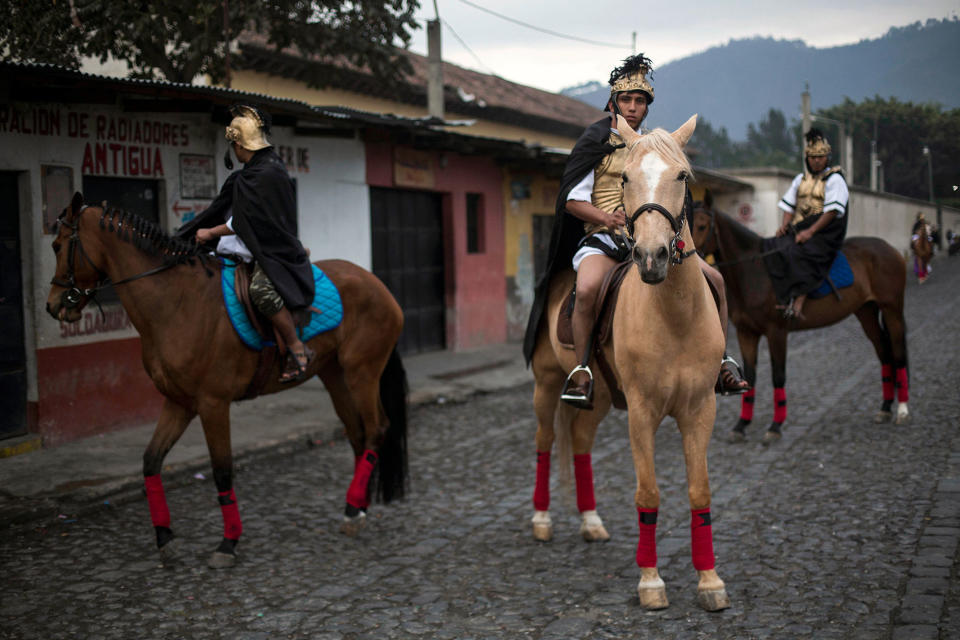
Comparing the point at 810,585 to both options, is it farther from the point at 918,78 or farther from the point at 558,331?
the point at 918,78

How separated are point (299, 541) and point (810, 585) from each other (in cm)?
317

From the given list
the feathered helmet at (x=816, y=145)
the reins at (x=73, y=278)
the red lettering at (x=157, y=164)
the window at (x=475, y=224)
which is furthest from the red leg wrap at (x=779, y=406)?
the window at (x=475, y=224)

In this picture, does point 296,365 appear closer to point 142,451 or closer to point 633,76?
point 633,76

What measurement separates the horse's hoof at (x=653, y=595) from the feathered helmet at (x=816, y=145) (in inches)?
225

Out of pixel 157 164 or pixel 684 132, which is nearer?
pixel 684 132

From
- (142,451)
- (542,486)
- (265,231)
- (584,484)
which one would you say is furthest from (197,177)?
(584,484)

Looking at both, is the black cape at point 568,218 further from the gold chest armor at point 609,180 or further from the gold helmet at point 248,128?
the gold helmet at point 248,128

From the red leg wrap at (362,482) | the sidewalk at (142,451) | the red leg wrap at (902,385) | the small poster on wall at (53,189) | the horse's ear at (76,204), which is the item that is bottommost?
the sidewalk at (142,451)

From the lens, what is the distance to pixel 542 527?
559cm

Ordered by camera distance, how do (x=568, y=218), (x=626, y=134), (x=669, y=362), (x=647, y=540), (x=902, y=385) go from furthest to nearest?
(x=902, y=385) → (x=568, y=218) → (x=647, y=540) → (x=669, y=362) → (x=626, y=134)

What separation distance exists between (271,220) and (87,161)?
4.12m

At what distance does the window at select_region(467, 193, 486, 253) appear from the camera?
1636 cm

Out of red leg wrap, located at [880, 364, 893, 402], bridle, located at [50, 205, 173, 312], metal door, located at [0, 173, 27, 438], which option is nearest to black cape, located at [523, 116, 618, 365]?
bridle, located at [50, 205, 173, 312]

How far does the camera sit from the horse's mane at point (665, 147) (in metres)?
3.92
